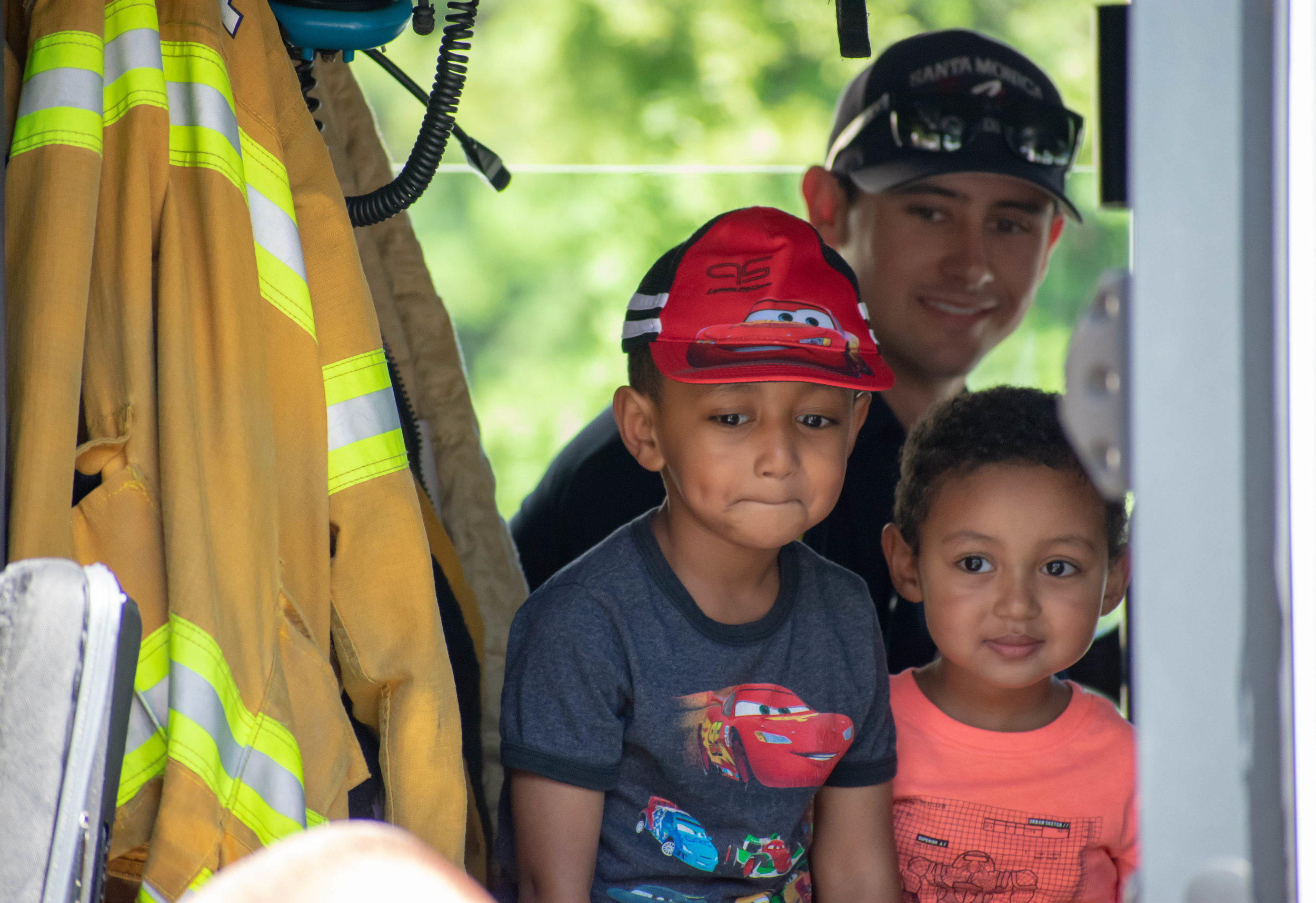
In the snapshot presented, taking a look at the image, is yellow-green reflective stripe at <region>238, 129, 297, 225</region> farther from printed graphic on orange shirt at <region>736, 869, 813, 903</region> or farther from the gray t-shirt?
printed graphic on orange shirt at <region>736, 869, 813, 903</region>

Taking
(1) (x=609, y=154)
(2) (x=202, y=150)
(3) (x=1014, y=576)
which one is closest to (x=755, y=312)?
(3) (x=1014, y=576)

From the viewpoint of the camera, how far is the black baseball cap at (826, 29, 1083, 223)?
2480 mm

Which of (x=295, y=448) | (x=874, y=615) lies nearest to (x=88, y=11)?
(x=295, y=448)

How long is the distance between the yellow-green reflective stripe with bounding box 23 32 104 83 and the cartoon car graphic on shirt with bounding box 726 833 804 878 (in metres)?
1.14

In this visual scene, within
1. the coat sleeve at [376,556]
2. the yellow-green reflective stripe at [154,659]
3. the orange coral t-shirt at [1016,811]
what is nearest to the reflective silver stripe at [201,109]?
the coat sleeve at [376,556]

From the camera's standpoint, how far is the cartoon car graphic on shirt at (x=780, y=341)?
161 centimetres

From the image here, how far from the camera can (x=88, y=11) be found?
1100mm

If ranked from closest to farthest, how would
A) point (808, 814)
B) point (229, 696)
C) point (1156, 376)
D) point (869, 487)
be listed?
point (1156, 376), point (229, 696), point (808, 814), point (869, 487)

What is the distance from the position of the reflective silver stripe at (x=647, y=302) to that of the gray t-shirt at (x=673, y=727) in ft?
1.05

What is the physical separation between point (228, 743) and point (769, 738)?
0.78 meters

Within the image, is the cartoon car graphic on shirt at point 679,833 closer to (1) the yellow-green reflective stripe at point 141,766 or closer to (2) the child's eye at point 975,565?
(2) the child's eye at point 975,565

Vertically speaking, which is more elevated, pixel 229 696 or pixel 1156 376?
pixel 1156 376

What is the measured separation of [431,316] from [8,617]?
4.30 ft

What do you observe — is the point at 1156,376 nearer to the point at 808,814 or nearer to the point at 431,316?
the point at 808,814
